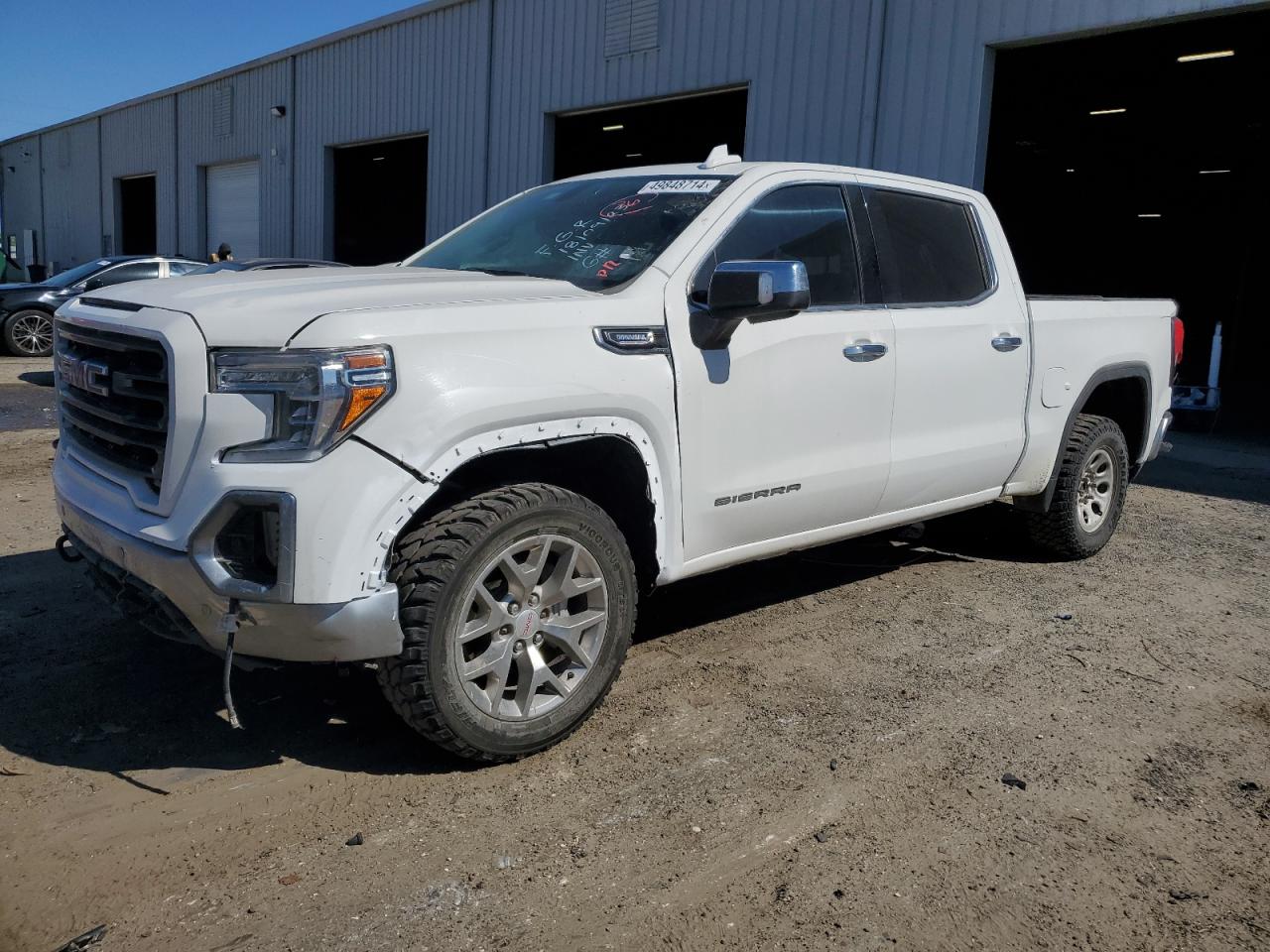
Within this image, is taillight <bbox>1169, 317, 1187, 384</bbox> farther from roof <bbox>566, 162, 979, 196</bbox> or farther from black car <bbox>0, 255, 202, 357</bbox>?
black car <bbox>0, 255, 202, 357</bbox>

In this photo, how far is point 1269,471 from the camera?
10.5 m

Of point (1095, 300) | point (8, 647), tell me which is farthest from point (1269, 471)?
point (8, 647)

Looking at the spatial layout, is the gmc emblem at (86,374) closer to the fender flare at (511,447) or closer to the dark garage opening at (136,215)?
the fender flare at (511,447)

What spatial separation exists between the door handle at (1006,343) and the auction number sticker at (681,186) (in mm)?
1767

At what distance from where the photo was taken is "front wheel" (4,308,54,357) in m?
15.3

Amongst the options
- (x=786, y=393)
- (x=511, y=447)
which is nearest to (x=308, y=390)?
(x=511, y=447)

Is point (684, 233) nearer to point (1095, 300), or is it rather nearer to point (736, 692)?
point (736, 692)

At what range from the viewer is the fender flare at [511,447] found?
2.94m

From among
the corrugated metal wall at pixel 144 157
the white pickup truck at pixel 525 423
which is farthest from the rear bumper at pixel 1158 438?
the corrugated metal wall at pixel 144 157

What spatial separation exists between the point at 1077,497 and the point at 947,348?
173cm

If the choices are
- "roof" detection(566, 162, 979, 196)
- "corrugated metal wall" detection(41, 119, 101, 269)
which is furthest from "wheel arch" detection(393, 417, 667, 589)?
"corrugated metal wall" detection(41, 119, 101, 269)

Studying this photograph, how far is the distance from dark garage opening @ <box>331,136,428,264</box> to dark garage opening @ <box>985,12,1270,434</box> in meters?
12.6

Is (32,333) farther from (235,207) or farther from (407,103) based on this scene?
(235,207)

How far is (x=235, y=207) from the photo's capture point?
27016mm
